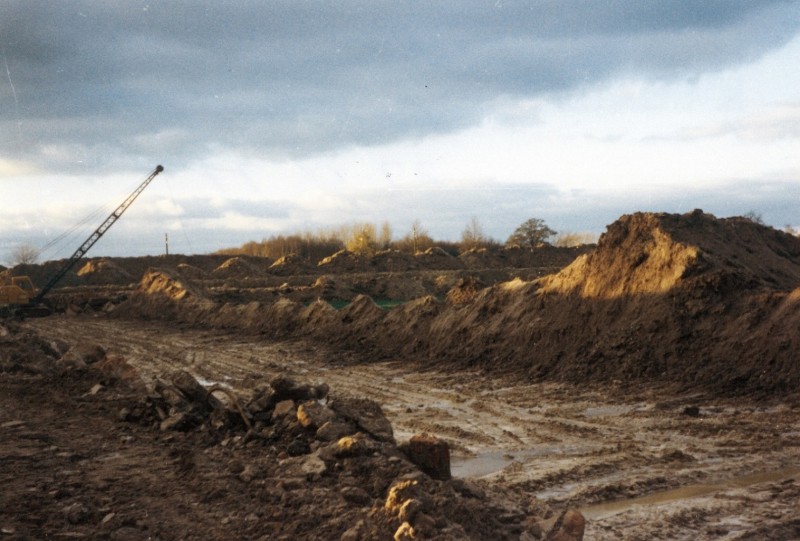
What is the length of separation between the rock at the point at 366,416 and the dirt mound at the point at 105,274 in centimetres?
6209

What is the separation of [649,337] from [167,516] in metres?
11.1

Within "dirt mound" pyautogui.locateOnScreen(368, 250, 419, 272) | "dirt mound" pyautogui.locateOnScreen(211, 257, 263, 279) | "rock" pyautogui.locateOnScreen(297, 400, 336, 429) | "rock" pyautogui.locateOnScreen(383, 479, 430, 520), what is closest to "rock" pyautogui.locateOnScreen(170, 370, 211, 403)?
"rock" pyautogui.locateOnScreen(297, 400, 336, 429)

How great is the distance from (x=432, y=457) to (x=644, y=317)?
9.93m

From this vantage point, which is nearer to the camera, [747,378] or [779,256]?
[747,378]

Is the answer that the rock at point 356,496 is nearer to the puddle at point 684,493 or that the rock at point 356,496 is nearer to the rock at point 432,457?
the rock at point 432,457

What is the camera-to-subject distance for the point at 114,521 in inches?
225

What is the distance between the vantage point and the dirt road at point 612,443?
6617mm

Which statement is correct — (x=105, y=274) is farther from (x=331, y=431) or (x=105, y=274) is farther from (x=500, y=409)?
(x=331, y=431)

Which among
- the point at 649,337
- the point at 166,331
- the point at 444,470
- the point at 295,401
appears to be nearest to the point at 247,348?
the point at 166,331

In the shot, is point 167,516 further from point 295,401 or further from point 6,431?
point 6,431

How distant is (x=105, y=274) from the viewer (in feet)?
217

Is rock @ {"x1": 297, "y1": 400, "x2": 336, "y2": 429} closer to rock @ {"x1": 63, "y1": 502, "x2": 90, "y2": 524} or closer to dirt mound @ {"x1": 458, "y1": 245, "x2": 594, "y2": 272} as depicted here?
rock @ {"x1": 63, "y1": 502, "x2": 90, "y2": 524}

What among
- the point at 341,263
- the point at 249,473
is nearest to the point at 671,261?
the point at 249,473

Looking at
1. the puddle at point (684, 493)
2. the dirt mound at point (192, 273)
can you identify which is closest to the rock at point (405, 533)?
the puddle at point (684, 493)
